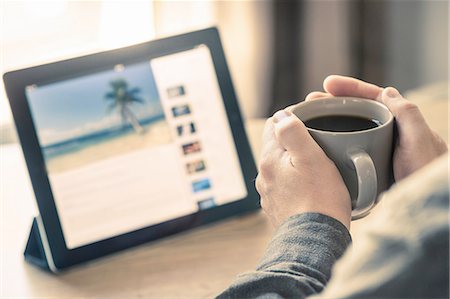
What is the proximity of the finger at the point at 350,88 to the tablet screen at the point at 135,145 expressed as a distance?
0.18 m

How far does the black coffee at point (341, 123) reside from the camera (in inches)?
28.8

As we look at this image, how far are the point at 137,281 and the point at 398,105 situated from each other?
35 centimetres

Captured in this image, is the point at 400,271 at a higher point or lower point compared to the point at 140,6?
lower

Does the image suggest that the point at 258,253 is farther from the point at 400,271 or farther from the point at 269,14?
the point at 269,14

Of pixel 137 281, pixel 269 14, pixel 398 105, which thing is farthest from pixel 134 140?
pixel 269 14

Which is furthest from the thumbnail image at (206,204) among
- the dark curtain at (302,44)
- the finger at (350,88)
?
the dark curtain at (302,44)

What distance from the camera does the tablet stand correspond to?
873 mm

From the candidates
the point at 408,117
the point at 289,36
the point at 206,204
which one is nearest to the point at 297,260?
the point at 408,117

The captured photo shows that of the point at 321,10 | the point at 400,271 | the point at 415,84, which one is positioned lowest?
the point at 415,84

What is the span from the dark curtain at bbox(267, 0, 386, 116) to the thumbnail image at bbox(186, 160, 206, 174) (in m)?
0.95

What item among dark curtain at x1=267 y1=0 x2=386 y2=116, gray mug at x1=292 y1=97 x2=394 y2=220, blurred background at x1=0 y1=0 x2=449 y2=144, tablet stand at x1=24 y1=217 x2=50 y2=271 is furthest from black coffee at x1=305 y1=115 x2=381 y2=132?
dark curtain at x1=267 y1=0 x2=386 y2=116

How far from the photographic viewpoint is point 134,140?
0.91 metres

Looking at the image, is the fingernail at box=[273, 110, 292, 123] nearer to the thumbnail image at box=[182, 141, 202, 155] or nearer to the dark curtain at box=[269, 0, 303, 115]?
the thumbnail image at box=[182, 141, 202, 155]

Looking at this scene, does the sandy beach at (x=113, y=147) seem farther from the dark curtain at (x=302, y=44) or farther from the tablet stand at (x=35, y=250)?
the dark curtain at (x=302, y=44)
